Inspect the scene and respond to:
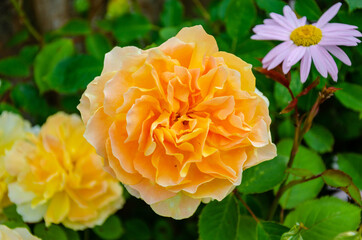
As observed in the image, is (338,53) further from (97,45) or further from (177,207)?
(97,45)

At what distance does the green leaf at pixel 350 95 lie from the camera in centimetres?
81

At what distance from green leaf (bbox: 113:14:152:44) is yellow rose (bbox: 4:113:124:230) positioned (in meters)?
0.31

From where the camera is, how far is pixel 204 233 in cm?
69

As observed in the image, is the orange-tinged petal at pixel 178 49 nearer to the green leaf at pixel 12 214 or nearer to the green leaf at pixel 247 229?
the green leaf at pixel 247 229

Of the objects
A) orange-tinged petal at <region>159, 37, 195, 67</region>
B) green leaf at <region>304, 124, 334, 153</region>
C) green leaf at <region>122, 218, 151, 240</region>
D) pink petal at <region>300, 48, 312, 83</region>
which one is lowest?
green leaf at <region>122, 218, 151, 240</region>

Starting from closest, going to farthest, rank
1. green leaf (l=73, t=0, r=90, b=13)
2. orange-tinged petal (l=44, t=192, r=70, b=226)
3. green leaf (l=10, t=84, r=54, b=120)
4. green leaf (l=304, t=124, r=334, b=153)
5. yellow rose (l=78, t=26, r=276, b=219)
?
yellow rose (l=78, t=26, r=276, b=219) → orange-tinged petal (l=44, t=192, r=70, b=226) → green leaf (l=304, t=124, r=334, b=153) → green leaf (l=10, t=84, r=54, b=120) → green leaf (l=73, t=0, r=90, b=13)

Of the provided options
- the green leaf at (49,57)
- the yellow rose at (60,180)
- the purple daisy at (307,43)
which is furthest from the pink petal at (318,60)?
the green leaf at (49,57)

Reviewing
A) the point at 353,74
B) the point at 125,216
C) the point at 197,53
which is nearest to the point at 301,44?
the point at 197,53

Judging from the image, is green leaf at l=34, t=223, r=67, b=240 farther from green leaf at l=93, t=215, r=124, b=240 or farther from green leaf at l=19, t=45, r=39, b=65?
green leaf at l=19, t=45, r=39, b=65

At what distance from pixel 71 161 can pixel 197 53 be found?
1.27 feet

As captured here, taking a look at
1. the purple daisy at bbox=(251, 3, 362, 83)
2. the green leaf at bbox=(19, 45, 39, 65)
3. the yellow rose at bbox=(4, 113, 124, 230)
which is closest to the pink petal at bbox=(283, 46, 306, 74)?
the purple daisy at bbox=(251, 3, 362, 83)

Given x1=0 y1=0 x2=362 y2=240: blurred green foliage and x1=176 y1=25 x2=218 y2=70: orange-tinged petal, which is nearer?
x1=176 y1=25 x2=218 y2=70: orange-tinged petal

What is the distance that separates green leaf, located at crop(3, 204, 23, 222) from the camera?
2.67 ft

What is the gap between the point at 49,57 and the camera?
1.08 metres
